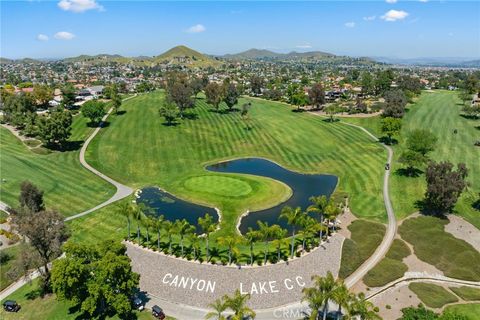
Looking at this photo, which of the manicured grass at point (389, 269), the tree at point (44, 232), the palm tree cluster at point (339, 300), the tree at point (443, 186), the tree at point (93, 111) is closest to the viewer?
the palm tree cluster at point (339, 300)

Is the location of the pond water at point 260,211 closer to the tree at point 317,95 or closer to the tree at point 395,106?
the tree at point 395,106

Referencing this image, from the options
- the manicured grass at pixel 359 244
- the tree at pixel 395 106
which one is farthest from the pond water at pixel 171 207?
the tree at pixel 395 106

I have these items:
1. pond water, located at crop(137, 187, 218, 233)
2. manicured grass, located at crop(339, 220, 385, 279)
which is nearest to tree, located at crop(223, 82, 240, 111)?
pond water, located at crop(137, 187, 218, 233)

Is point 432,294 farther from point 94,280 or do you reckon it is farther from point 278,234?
point 94,280

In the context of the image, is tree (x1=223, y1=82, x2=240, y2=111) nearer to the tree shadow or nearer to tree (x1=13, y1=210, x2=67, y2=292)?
the tree shadow

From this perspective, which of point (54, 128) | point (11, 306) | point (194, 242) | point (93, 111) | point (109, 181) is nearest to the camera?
point (11, 306)

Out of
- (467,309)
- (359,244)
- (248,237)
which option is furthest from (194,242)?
(467,309)

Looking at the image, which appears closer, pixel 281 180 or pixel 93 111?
pixel 281 180
